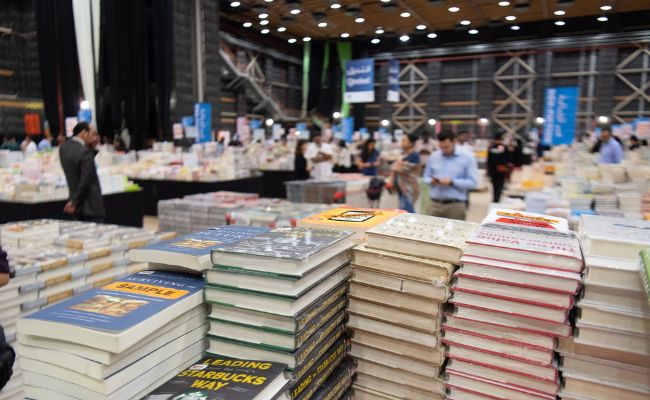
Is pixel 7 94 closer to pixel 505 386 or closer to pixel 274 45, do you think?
pixel 274 45

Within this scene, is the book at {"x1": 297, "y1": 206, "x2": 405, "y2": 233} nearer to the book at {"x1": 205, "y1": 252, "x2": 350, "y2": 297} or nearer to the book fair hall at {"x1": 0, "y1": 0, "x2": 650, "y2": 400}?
the book fair hall at {"x1": 0, "y1": 0, "x2": 650, "y2": 400}

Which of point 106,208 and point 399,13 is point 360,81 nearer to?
point 399,13

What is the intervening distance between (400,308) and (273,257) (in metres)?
0.45

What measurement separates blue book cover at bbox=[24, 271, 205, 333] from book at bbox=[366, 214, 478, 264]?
0.55 m

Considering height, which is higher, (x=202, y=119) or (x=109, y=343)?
(x=202, y=119)

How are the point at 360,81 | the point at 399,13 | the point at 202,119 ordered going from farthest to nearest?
the point at 399,13 < the point at 360,81 < the point at 202,119

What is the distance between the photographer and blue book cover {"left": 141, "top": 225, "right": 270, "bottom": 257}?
139 cm

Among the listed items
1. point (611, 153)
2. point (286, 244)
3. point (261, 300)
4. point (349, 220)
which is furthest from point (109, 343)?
point (611, 153)

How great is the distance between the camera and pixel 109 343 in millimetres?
994

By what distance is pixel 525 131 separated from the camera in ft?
69.2

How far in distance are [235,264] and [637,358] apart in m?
1.03

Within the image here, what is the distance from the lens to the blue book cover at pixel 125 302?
1051 mm

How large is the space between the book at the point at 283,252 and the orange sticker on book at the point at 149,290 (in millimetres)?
125

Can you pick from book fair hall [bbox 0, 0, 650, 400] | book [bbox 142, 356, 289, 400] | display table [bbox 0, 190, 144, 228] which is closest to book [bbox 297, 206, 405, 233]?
book fair hall [bbox 0, 0, 650, 400]
